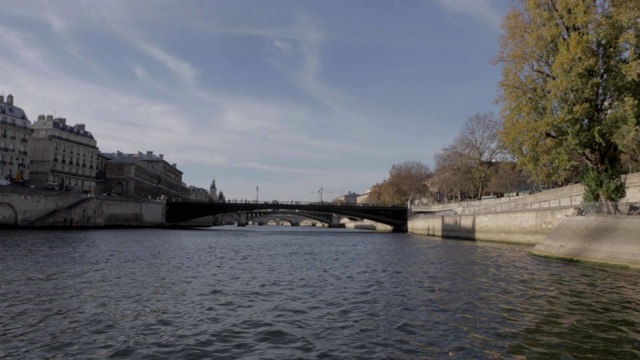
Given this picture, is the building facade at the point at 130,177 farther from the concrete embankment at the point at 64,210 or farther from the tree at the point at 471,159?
the tree at the point at 471,159

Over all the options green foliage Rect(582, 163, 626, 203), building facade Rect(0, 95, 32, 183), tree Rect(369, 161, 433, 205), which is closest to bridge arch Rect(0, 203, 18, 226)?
building facade Rect(0, 95, 32, 183)

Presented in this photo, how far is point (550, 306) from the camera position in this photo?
51.3 feet

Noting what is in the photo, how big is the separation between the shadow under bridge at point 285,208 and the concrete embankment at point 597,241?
70925mm

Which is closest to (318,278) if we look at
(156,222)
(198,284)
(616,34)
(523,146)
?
(198,284)

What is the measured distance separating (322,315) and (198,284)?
8.05 metres

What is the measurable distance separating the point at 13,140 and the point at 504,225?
330ft

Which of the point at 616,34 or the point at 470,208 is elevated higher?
the point at 616,34

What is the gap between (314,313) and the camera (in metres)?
14.6

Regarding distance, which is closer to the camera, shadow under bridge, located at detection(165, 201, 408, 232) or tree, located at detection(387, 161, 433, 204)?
shadow under bridge, located at detection(165, 201, 408, 232)

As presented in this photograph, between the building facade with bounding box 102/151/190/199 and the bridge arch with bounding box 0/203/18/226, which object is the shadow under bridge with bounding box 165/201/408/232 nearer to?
the building facade with bounding box 102/151/190/199

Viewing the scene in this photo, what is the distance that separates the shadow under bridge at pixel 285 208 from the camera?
105 meters

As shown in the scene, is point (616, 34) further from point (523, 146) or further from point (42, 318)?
point (42, 318)

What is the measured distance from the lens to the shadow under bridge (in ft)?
343

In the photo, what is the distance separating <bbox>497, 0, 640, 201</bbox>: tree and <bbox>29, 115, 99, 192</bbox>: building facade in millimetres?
104213
